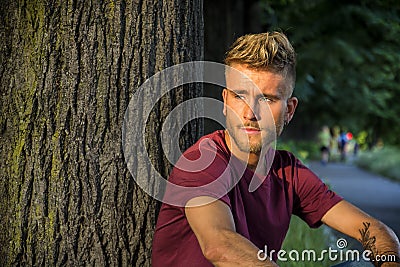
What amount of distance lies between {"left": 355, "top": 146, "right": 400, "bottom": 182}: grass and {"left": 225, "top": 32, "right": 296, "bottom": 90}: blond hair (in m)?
20.8

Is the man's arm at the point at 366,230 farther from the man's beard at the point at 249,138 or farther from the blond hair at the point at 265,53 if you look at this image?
the blond hair at the point at 265,53

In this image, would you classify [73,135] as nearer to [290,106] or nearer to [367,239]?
[290,106]

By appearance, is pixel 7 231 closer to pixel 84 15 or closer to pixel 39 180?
pixel 39 180

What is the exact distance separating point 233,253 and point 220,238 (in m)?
0.07

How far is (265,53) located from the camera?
3264 mm

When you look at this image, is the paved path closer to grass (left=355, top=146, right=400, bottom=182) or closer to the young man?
grass (left=355, top=146, right=400, bottom=182)

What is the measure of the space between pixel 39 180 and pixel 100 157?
0.29m

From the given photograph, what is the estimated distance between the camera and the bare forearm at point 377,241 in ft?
11.5

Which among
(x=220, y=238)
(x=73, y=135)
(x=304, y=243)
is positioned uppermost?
(x=73, y=135)

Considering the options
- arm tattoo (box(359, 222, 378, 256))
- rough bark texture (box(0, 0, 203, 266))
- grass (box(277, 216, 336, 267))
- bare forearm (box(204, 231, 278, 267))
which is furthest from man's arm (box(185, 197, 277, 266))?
grass (box(277, 216, 336, 267))

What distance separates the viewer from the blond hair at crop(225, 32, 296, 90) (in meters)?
3.27

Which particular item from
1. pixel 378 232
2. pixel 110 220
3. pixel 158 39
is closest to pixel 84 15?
pixel 158 39

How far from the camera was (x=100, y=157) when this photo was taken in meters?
3.52

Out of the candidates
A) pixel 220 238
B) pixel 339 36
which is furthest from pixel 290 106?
pixel 339 36
